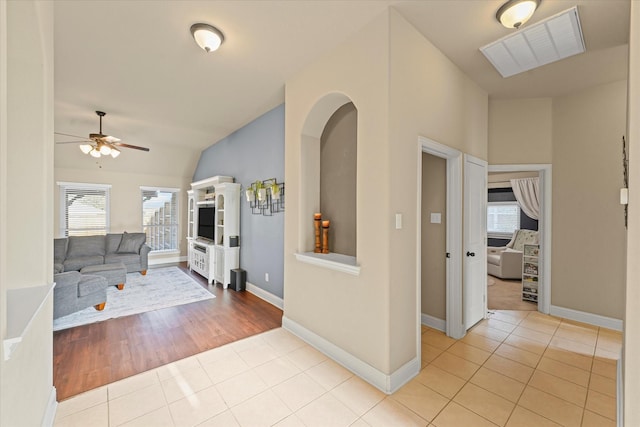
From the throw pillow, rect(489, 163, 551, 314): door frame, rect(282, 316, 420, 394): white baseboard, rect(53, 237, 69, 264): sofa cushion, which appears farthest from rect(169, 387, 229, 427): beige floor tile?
the throw pillow

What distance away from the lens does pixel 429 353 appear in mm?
2660

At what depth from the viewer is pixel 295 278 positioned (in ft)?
10.1

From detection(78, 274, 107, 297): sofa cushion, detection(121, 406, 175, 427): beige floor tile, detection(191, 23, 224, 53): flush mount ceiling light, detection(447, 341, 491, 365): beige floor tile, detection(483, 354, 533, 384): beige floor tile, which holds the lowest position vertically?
detection(121, 406, 175, 427): beige floor tile

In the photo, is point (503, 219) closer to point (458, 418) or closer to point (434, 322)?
point (434, 322)

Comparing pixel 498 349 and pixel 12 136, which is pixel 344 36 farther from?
pixel 498 349

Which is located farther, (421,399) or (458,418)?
(421,399)

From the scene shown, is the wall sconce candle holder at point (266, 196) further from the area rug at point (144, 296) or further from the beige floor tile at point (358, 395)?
the beige floor tile at point (358, 395)

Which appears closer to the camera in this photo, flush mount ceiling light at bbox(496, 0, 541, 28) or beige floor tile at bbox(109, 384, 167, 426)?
beige floor tile at bbox(109, 384, 167, 426)

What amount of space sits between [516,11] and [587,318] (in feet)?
12.0

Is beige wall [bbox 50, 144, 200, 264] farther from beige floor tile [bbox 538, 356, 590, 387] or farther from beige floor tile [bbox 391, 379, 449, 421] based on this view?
beige floor tile [bbox 538, 356, 590, 387]

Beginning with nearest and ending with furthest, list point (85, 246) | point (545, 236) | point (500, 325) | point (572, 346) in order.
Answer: point (572, 346)
point (500, 325)
point (545, 236)
point (85, 246)

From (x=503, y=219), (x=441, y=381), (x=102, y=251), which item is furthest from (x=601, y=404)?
(x=102, y=251)

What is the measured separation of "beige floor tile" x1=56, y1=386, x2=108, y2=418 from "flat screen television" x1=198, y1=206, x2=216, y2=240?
3771mm

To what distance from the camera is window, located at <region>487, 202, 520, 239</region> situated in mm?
7504
